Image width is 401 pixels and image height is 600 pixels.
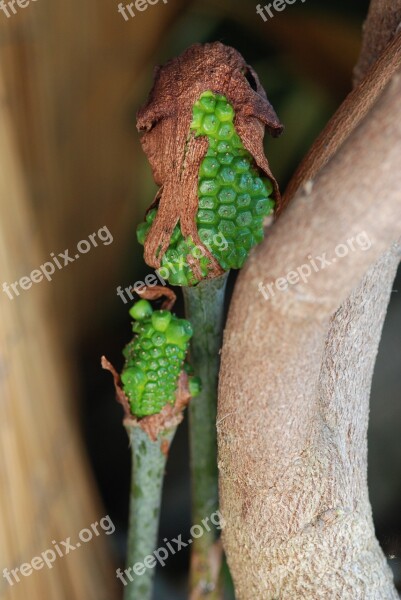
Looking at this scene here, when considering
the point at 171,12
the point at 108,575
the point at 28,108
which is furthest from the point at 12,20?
the point at 108,575

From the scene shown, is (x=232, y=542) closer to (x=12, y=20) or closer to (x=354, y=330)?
(x=354, y=330)

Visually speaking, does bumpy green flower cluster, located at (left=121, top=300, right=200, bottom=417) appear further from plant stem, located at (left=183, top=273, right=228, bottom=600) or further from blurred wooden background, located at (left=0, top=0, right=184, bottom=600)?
blurred wooden background, located at (left=0, top=0, right=184, bottom=600)

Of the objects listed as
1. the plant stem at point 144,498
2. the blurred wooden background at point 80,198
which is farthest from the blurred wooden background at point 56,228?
the plant stem at point 144,498

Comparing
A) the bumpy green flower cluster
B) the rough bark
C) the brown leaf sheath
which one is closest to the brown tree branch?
the rough bark

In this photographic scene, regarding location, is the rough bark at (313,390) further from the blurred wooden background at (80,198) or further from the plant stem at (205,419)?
the blurred wooden background at (80,198)

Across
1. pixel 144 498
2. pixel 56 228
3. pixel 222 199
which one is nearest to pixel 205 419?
pixel 144 498

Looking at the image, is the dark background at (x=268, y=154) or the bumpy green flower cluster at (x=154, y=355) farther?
the dark background at (x=268, y=154)

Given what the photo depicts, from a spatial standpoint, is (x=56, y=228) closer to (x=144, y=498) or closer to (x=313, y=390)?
(x=144, y=498)
